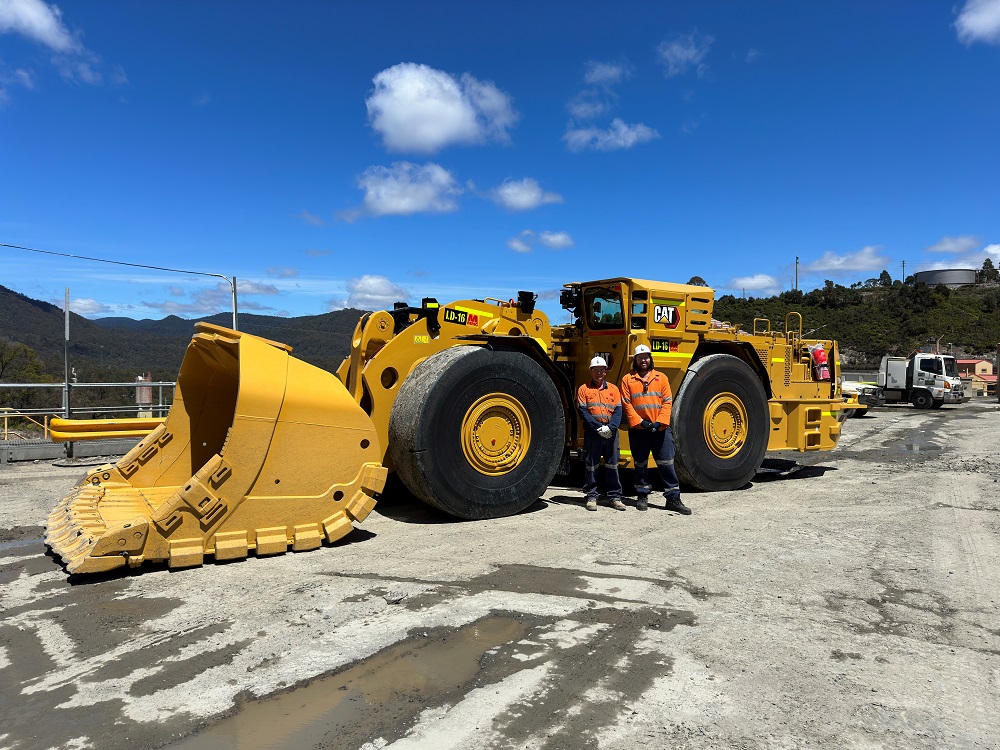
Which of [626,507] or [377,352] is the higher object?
[377,352]

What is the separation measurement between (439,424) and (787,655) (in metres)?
3.27

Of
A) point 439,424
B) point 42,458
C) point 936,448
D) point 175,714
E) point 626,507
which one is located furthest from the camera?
point 936,448

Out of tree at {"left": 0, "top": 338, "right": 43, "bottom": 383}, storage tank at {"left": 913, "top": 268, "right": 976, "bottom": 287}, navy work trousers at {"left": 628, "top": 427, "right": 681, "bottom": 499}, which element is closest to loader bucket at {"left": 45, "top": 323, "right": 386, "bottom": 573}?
navy work trousers at {"left": 628, "top": 427, "right": 681, "bottom": 499}

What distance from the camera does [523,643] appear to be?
3.43 meters

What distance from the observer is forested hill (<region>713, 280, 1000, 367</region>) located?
5500 cm

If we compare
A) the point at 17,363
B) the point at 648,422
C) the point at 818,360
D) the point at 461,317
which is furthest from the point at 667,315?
the point at 17,363

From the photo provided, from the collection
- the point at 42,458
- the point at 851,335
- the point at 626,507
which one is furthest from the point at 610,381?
the point at 851,335

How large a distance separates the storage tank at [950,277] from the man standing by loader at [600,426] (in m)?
98.1

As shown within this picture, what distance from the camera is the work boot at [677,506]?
6.60m

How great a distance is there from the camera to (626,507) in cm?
700

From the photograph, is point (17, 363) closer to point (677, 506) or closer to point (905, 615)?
point (677, 506)

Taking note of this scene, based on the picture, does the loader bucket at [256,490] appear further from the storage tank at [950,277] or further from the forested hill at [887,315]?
the storage tank at [950,277]

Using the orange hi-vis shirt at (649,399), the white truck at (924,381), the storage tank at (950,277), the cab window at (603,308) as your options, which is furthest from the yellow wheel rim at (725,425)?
the storage tank at (950,277)

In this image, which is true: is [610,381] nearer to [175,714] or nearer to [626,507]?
[626,507]
